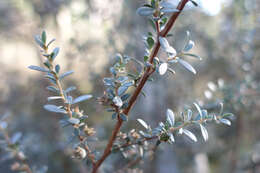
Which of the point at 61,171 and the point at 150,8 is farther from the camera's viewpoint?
the point at 61,171

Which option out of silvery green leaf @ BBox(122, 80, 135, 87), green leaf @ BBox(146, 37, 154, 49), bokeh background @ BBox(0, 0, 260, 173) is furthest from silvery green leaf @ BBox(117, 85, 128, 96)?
bokeh background @ BBox(0, 0, 260, 173)

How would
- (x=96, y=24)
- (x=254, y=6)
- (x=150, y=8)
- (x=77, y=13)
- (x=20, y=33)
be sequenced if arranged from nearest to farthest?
(x=150, y=8) < (x=254, y=6) < (x=77, y=13) < (x=96, y=24) < (x=20, y=33)

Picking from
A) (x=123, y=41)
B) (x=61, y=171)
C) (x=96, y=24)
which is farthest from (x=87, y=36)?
(x=61, y=171)

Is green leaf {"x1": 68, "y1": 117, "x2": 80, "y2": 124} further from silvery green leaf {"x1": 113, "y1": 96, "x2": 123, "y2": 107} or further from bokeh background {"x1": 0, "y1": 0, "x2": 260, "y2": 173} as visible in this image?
bokeh background {"x1": 0, "y1": 0, "x2": 260, "y2": 173}

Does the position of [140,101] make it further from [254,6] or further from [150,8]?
[150,8]

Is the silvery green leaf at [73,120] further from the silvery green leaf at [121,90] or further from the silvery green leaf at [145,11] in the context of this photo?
the silvery green leaf at [145,11]

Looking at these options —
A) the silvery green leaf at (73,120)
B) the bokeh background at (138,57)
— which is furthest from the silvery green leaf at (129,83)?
the bokeh background at (138,57)

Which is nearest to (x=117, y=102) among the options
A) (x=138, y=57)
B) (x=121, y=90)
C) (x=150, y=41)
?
(x=121, y=90)

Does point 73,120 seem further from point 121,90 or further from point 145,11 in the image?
point 145,11
